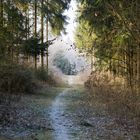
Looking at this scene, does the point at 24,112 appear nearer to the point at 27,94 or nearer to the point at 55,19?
the point at 27,94

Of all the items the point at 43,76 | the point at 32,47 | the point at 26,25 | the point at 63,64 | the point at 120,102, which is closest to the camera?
the point at 120,102

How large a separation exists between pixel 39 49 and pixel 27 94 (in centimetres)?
625

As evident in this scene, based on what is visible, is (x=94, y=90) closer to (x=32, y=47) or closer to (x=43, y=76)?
(x=32, y=47)

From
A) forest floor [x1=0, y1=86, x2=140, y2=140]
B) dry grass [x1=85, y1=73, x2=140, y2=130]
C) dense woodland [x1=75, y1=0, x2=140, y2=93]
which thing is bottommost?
forest floor [x1=0, y1=86, x2=140, y2=140]

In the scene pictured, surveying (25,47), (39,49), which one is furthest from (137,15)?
(39,49)

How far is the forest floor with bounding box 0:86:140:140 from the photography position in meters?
12.5

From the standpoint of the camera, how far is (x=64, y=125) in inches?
566

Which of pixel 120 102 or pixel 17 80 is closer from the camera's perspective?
pixel 120 102

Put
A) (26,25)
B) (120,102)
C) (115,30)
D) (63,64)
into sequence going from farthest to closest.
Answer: (63,64), (26,25), (115,30), (120,102)

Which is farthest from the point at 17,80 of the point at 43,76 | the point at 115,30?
the point at 43,76

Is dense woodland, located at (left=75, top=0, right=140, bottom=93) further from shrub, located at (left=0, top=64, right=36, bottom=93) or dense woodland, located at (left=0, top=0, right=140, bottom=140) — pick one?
shrub, located at (left=0, top=64, right=36, bottom=93)

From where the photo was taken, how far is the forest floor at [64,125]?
12.5 meters

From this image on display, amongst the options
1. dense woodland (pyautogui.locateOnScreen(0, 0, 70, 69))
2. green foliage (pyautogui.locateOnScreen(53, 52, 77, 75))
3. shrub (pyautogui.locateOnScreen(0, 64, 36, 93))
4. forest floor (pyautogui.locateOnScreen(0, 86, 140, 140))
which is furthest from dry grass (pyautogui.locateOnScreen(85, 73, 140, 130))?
green foliage (pyautogui.locateOnScreen(53, 52, 77, 75))

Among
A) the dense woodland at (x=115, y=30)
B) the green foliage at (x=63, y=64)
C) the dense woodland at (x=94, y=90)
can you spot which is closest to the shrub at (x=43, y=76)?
the dense woodland at (x=94, y=90)
